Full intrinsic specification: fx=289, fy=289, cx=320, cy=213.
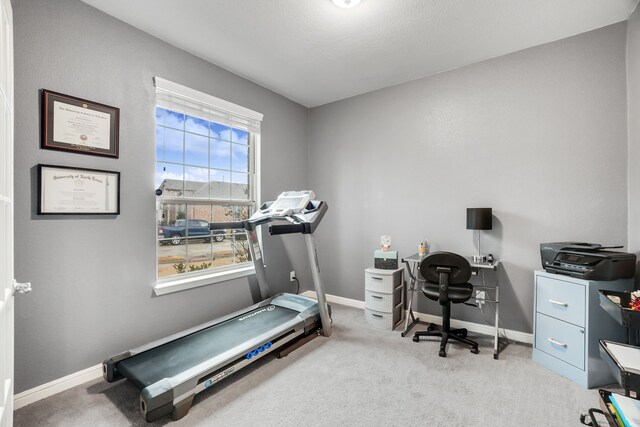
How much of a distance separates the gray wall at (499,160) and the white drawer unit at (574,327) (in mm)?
440

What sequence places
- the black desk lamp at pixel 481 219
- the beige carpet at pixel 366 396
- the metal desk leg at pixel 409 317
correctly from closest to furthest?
the beige carpet at pixel 366 396, the black desk lamp at pixel 481 219, the metal desk leg at pixel 409 317

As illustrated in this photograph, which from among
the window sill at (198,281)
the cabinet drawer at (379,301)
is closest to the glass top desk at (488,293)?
the cabinet drawer at (379,301)

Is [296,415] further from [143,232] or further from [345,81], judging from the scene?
[345,81]

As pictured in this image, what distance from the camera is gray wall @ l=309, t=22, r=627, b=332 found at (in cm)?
245

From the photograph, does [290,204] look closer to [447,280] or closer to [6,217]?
[447,280]

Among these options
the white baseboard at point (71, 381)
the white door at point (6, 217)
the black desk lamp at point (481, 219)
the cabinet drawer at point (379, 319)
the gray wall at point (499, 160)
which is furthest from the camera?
the cabinet drawer at point (379, 319)

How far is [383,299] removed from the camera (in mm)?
3131

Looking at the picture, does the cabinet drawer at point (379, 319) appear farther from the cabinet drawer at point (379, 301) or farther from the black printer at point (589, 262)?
the black printer at point (589, 262)

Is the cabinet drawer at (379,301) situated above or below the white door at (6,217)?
below

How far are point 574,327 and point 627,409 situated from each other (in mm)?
945

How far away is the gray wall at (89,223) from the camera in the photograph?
191 centimetres

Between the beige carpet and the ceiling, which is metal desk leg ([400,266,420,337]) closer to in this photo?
the beige carpet

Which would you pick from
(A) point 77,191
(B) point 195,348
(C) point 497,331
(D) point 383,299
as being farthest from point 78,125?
(C) point 497,331

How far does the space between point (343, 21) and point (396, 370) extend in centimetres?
283
